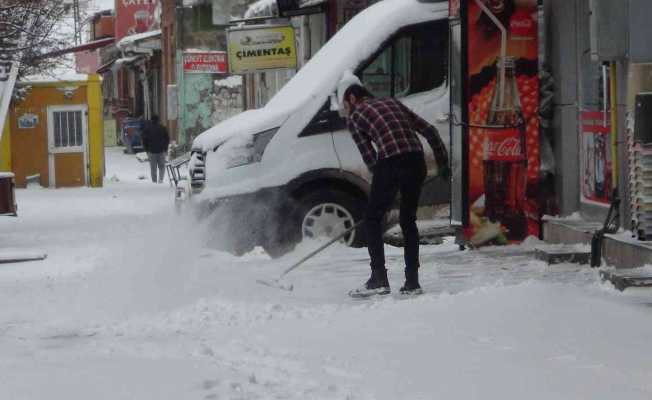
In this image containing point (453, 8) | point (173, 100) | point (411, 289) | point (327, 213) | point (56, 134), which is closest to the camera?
point (411, 289)

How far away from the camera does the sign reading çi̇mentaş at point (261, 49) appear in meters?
25.0

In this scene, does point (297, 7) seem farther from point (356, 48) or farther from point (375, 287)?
point (375, 287)

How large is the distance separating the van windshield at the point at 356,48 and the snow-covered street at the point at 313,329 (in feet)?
4.83

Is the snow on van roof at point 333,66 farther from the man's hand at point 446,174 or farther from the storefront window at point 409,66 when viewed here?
the man's hand at point 446,174

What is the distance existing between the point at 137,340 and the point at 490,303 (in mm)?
2249

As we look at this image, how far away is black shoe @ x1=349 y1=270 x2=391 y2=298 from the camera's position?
10320mm

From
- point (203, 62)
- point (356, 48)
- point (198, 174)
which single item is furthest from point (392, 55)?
point (203, 62)

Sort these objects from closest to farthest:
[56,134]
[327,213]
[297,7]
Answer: [327,213] → [297,7] → [56,134]

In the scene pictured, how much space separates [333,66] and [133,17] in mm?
50614

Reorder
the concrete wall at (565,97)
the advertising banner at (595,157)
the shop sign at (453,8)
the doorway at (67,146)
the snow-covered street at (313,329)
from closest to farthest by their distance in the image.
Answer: the snow-covered street at (313,329), the advertising banner at (595,157), the concrete wall at (565,97), the shop sign at (453,8), the doorway at (67,146)

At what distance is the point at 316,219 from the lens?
A: 13438 mm

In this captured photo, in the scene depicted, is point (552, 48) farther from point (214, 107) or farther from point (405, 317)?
point (214, 107)

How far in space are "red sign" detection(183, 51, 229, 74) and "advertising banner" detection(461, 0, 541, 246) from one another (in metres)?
21.0

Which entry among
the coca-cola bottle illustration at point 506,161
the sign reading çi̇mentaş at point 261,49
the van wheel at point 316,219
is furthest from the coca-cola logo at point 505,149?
the sign reading çi̇mentaş at point 261,49
